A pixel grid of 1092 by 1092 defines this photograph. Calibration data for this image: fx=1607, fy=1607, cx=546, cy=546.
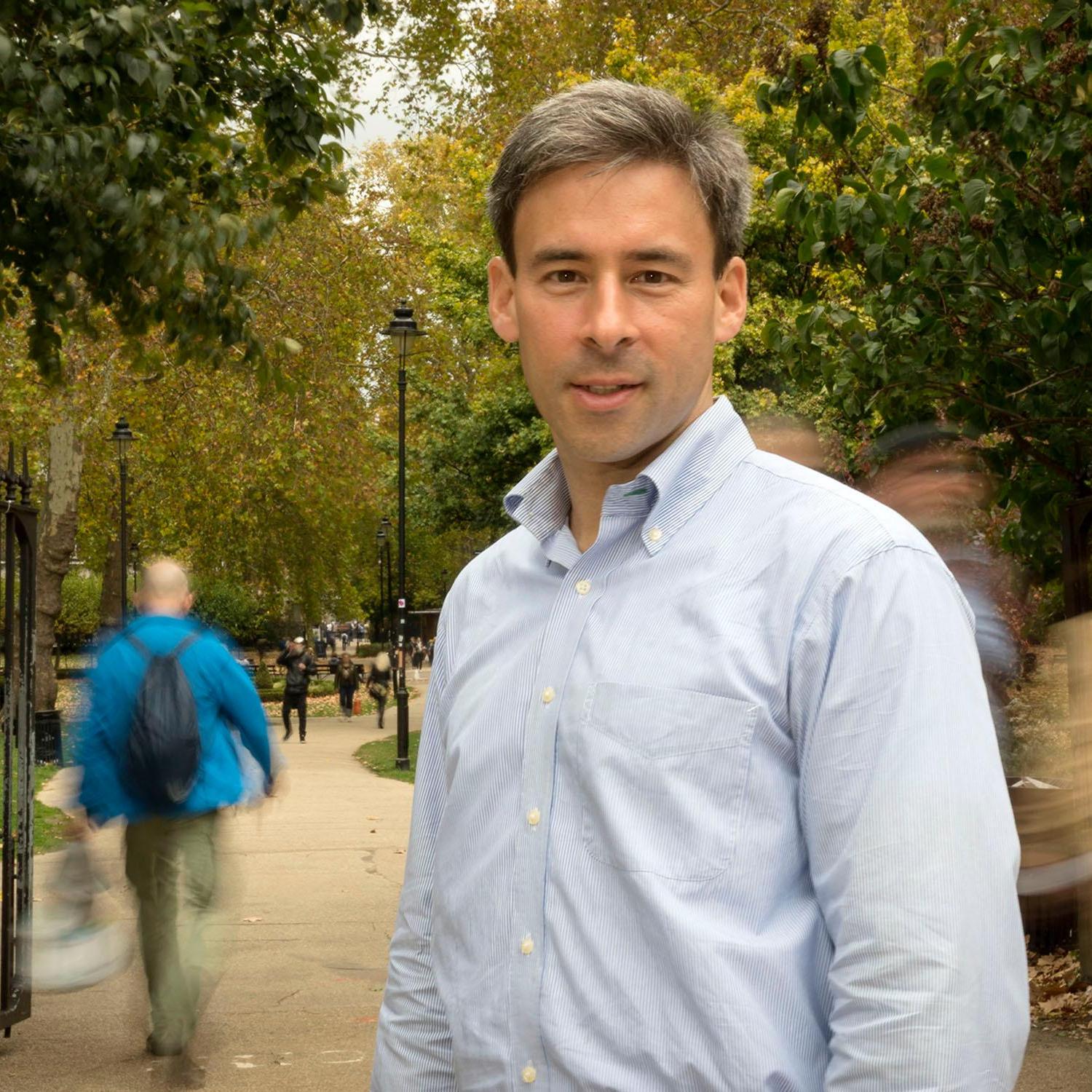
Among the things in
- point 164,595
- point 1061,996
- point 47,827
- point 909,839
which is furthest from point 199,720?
point 47,827

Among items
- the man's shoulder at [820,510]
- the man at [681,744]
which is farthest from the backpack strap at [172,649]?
the man's shoulder at [820,510]

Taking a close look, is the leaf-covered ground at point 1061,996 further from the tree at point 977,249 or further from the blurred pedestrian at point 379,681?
the blurred pedestrian at point 379,681

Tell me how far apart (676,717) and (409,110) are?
30224 mm

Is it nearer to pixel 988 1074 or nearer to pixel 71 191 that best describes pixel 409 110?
pixel 71 191

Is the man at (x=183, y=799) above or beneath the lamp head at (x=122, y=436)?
beneath

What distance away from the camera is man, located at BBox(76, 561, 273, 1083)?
6.19m

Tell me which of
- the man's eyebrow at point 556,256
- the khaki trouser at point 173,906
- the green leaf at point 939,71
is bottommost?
the khaki trouser at point 173,906

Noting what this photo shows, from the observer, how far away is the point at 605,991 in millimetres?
1694

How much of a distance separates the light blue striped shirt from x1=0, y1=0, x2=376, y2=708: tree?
4.45 metres

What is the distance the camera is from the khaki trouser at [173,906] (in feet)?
20.8

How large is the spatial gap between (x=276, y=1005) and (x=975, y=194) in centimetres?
494

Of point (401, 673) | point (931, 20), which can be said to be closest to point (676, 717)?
point (401, 673)

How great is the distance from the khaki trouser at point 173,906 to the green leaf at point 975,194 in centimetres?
377

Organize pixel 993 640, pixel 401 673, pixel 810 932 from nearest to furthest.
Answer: pixel 810 932
pixel 993 640
pixel 401 673
